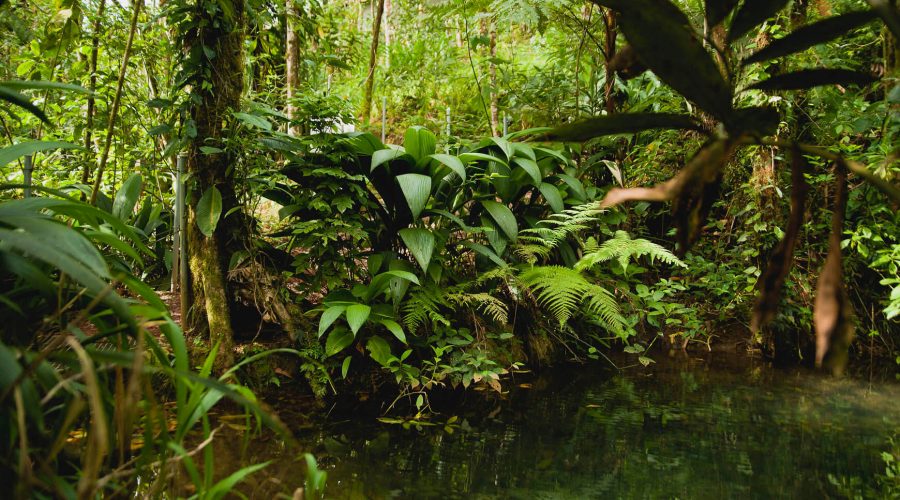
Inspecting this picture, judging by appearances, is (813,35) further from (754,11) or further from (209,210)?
(209,210)

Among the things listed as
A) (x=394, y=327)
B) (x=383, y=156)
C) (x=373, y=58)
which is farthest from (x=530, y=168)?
(x=373, y=58)

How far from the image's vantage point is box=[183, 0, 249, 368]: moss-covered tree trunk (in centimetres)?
193

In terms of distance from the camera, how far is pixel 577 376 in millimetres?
2342

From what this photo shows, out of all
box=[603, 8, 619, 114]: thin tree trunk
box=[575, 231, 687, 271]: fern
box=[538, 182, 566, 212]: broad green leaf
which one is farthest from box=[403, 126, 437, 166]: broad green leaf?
box=[603, 8, 619, 114]: thin tree trunk

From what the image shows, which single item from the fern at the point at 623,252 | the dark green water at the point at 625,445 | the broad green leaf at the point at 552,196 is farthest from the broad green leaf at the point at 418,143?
the dark green water at the point at 625,445

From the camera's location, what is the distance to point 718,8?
17.1 inches

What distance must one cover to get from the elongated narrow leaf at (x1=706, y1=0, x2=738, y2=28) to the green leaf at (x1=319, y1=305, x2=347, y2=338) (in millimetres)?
1560

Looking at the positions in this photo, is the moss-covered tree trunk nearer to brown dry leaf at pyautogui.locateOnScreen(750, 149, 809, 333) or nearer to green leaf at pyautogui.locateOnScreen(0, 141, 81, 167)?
green leaf at pyautogui.locateOnScreen(0, 141, 81, 167)

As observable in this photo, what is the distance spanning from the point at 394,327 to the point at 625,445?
840 mm

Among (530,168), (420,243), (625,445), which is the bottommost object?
(625,445)

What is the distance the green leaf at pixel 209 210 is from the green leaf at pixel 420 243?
681 millimetres

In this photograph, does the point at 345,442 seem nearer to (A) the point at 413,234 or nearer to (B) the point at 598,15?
(A) the point at 413,234

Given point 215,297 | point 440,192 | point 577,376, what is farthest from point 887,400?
point 215,297

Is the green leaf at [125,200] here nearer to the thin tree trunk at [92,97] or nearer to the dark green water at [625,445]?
the thin tree trunk at [92,97]
